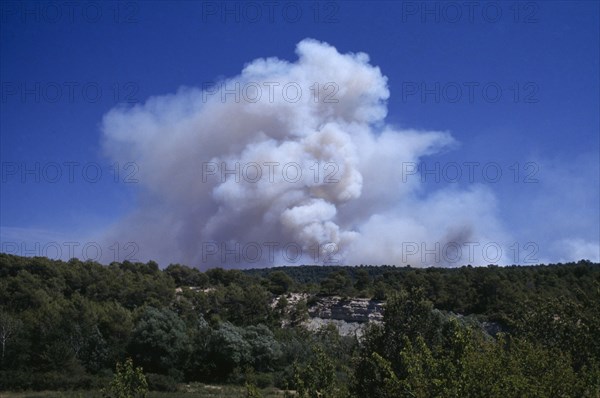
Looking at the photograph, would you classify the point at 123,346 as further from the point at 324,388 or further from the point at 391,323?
the point at 324,388

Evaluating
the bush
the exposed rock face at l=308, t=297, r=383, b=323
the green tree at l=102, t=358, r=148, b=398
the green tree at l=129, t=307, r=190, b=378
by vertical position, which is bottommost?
the bush

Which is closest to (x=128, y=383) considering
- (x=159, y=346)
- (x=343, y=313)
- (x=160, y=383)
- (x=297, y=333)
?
(x=160, y=383)

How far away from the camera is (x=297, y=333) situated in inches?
2990

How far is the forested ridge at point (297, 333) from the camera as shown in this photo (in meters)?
14.0

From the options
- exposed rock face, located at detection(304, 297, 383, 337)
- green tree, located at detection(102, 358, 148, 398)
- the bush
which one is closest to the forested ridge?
the bush

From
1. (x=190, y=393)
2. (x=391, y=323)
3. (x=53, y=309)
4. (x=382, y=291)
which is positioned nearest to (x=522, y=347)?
(x=391, y=323)

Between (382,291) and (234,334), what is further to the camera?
(382,291)

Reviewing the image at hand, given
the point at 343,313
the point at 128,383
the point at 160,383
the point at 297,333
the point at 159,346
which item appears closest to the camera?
the point at 128,383

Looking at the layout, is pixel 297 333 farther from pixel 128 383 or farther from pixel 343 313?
pixel 128 383

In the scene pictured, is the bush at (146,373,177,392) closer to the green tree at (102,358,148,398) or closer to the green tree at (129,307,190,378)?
the green tree at (129,307,190,378)

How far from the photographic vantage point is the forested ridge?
14.0 metres

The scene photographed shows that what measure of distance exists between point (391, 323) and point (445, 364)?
10.8 metres

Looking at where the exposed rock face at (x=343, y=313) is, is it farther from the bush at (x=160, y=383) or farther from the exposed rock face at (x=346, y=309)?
the bush at (x=160, y=383)

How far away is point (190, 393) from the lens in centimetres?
5209
